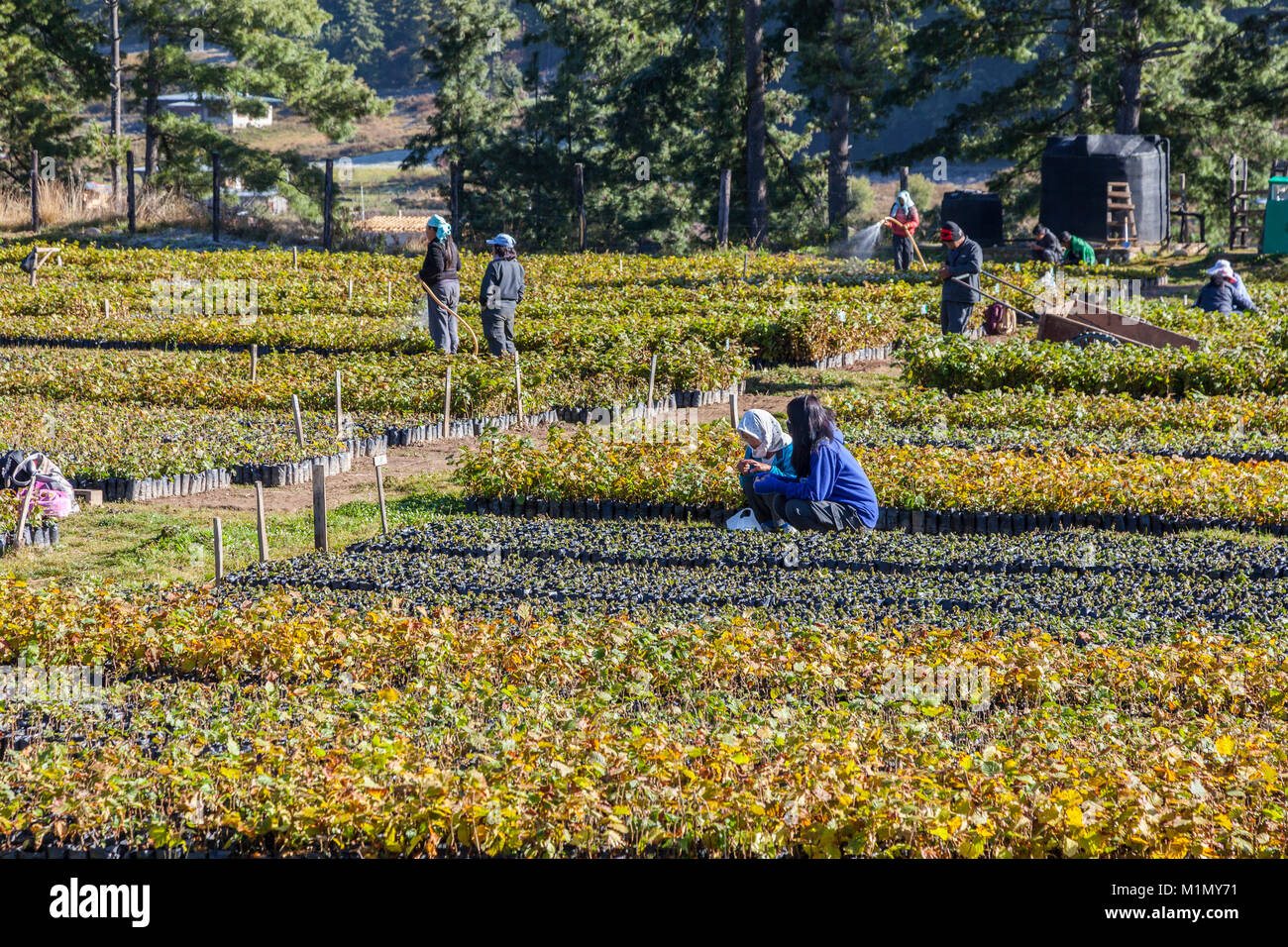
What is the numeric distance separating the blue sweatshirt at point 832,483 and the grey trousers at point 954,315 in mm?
6467

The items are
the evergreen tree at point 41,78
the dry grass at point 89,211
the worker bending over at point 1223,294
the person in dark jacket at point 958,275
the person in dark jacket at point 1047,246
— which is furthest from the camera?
the evergreen tree at point 41,78

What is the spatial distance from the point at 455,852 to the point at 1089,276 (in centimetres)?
1897

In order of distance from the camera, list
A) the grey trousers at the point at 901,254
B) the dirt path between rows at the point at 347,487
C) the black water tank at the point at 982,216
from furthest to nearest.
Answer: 1. the black water tank at the point at 982,216
2. the grey trousers at the point at 901,254
3. the dirt path between rows at the point at 347,487

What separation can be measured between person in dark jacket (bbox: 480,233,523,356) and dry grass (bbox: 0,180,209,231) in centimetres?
1915

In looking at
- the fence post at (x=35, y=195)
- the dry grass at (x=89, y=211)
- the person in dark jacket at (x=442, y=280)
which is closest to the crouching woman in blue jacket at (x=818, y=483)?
the person in dark jacket at (x=442, y=280)

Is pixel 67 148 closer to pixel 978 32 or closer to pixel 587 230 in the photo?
pixel 587 230

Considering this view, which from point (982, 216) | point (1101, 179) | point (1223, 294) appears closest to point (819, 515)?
point (1223, 294)

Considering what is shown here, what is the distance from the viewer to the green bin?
25656 millimetres

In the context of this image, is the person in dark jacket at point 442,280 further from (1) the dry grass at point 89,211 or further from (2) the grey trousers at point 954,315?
(1) the dry grass at point 89,211

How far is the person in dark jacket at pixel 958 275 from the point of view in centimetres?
1453

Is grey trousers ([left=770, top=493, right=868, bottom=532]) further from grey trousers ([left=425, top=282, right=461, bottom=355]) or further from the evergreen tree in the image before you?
the evergreen tree

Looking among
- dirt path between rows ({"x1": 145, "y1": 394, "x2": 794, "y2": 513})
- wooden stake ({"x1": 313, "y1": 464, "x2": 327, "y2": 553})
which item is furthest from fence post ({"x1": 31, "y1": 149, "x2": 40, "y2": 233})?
wooden stake ({"x1": 313, "y1": 464, "x2": 327, "y2": 553})

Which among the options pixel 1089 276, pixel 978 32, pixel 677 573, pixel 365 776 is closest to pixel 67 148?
pixel 978 32

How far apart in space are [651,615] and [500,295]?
8304 millimetres
